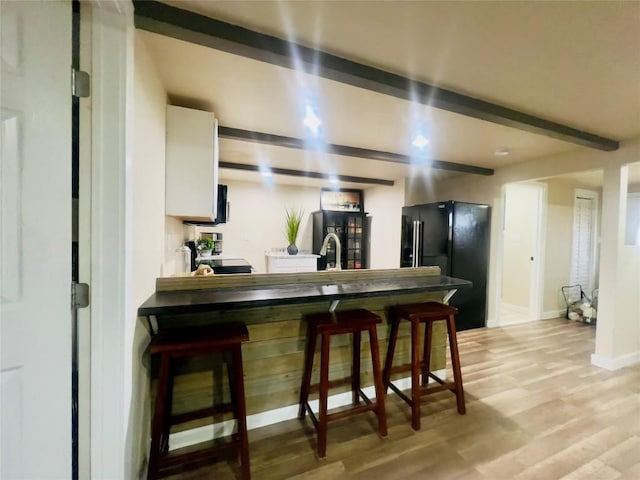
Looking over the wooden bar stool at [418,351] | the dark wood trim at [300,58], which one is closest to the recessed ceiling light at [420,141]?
the dark wood trim at [300,58]

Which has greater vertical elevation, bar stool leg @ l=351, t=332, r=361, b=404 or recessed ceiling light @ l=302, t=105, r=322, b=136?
recessed ceiling light @ l=302, t=105, r=322, b=136

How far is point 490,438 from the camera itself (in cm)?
175

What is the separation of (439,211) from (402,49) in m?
2.61

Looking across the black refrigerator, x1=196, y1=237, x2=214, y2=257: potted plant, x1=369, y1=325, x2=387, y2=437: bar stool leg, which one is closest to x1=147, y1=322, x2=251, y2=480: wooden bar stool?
x1=369, y1=325, x2=387, y2=437: bar stool leg

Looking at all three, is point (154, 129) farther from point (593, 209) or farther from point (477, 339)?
point (593, 209)

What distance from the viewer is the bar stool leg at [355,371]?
2.00m

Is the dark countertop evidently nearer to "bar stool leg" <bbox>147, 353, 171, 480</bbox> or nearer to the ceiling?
"bar stool leg" <bbox>147, 353, 171, 480</bbox>

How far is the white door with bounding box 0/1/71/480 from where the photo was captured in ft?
2.98

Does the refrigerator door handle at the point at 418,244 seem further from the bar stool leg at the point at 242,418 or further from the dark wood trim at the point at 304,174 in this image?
the bar stool leg at the point at 242,418

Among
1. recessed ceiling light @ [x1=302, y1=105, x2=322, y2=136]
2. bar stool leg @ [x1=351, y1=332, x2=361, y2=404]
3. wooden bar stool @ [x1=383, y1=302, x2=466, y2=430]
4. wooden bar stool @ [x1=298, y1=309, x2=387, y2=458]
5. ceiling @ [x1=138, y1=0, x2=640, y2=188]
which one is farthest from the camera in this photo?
recessed ceiling light @ [x1=302, y1=105, x2=322, y2=136]

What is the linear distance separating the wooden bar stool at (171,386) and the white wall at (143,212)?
9 cm

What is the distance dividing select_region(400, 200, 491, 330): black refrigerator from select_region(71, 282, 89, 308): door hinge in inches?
142

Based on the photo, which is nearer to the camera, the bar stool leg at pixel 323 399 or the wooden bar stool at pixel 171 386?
the wooden bar stool at pixel 171 386

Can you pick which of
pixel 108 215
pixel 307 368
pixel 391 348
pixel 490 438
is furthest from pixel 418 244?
pixel 108 215
